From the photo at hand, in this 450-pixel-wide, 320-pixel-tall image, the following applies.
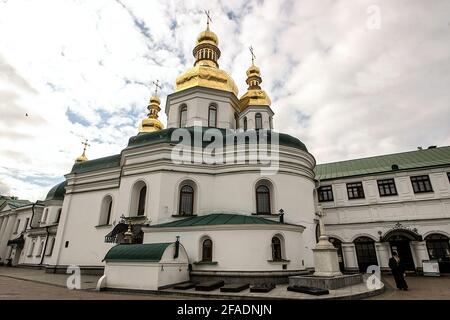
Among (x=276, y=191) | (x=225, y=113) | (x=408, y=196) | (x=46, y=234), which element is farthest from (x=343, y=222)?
(x=46, y=234)

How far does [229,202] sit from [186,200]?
271 cm

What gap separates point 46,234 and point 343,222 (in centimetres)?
2804

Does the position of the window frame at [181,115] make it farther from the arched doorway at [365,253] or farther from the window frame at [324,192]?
the arched doorway at [365,253]

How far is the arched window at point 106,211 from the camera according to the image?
19.6 m

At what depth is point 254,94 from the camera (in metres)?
22.9

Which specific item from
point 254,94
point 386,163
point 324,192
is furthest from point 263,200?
point 386,163

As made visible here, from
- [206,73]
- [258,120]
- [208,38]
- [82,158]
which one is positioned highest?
[208,38]

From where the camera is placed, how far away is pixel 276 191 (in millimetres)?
15625

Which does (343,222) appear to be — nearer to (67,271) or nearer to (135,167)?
(135,167)

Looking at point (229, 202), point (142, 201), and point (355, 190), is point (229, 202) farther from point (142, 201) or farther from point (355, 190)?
point (355, 190)

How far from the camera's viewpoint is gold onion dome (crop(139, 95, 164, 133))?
27.3 m

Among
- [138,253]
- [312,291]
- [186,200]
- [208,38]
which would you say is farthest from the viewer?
[208,38]
